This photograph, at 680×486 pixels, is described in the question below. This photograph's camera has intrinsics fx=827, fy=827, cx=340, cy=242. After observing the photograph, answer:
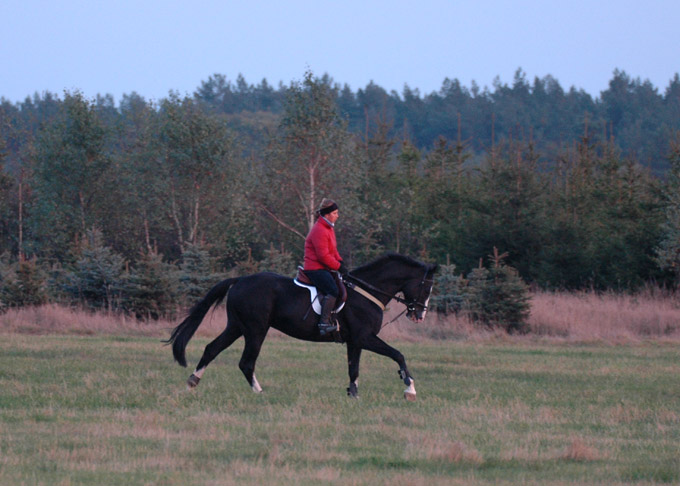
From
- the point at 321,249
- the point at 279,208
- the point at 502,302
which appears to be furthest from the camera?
the point at 279,208

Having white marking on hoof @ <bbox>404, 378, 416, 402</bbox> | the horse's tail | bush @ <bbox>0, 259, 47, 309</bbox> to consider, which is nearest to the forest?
bush @ <bbox>0, 259, 47, 309</bbox>

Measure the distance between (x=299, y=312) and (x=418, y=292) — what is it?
1795 millimetres

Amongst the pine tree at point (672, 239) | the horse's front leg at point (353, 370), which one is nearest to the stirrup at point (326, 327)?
the horse's front leg at point (353, 370)

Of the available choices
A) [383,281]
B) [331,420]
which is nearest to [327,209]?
[383,281]

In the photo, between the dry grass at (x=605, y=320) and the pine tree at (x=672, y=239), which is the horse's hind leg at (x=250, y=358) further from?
the pine tree at (x=672, y=239)

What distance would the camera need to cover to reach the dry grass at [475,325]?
69.8 feet

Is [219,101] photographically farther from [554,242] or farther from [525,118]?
[554,242]

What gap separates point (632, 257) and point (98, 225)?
1130 inches

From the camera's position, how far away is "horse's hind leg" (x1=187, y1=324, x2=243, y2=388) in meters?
11.4

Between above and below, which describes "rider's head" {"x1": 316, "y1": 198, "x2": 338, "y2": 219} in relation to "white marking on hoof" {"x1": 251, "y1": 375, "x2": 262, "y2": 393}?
above

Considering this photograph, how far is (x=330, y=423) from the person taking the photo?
29.1 ft

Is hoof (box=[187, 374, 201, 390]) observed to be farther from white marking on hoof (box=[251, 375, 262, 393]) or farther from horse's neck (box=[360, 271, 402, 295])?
horse's neck (box=[360, 271, 402, 295])

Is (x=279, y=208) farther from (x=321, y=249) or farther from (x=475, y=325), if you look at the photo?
(x=321, y=249)

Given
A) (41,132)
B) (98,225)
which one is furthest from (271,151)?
(41,132)
